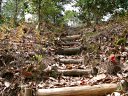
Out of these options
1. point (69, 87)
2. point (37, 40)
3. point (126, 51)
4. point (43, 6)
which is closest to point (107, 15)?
point (43, 6)

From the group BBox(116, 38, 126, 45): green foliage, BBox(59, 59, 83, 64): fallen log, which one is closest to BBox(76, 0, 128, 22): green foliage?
BBox(116, 38, 126, 45): green foliage

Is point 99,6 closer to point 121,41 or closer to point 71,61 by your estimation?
point 121,41

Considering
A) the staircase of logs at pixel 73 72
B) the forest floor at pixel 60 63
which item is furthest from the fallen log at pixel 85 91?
the forest floor at pixel 60 63

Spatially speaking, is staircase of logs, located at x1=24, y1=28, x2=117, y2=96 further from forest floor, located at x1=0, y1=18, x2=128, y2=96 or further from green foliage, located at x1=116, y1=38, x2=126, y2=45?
green foliage, located at x1=116, y1=38, x2=126, y2=45

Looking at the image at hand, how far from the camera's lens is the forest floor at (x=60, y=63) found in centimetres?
553

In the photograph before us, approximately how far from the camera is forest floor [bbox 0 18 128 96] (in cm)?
553

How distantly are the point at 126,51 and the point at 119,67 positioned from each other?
134 cm

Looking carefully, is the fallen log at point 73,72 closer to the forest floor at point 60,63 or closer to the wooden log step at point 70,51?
the forest floor at point 60,63

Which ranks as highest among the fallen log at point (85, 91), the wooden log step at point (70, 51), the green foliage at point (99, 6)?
the green foliage at point (99, 6)

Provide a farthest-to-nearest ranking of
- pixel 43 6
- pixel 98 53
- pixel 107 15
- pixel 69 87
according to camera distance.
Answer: pixel 107 15 → pixel 43 6 → pixel 98 53 → pixel 69 87

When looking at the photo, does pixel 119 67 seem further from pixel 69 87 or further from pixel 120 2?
pixel 120 2

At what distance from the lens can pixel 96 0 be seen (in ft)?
44.6

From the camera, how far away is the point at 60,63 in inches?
290

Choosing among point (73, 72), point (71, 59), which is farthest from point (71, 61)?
point (73, 72)
